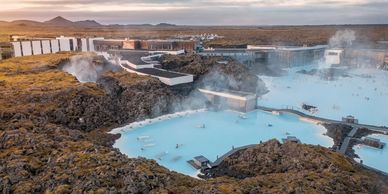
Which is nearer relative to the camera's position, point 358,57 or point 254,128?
point 254,128

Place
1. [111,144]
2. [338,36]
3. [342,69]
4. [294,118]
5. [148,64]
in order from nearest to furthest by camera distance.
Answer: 1. [111,144]
2. [294,118]
3. [148,64]
4. [342,69]
5. [338,36]

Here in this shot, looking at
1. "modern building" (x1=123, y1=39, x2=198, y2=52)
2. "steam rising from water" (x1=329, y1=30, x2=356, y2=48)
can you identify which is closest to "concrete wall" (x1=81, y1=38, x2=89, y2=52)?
"modern building" (x1=123, y1=39, x2=198, y2=52)

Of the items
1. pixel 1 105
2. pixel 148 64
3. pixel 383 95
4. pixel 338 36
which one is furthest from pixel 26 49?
pixel 338 36

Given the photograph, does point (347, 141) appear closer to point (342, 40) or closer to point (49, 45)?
point (49, 45)

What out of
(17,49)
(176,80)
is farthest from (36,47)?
(176,80)

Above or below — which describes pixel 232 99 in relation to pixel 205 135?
above

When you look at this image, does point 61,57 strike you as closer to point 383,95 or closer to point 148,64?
point 148,64


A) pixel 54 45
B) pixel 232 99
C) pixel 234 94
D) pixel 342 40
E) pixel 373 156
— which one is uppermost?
pixel 54 45
